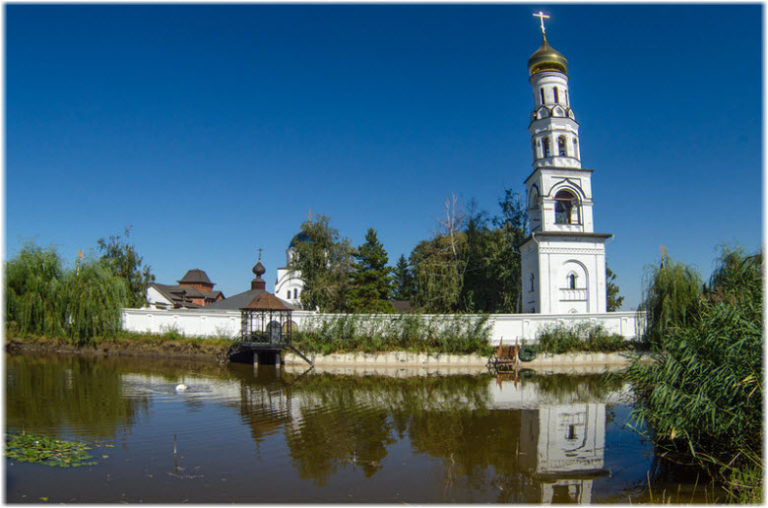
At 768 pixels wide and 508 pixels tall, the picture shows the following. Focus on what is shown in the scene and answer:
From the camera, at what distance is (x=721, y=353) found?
25.2 feet

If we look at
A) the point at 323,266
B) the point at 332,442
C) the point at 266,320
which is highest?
the point at 323,266

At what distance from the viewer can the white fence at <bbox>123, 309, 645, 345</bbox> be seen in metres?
23.5

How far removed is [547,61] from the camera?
2673 centimetres

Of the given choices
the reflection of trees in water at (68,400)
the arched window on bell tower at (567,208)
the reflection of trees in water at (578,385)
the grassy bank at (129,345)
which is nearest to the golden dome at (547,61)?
the arched window on bell tower at (567,208)

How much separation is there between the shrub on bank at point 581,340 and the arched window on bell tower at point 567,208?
5.84m

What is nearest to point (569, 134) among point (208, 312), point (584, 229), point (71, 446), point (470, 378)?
point (584, 229)

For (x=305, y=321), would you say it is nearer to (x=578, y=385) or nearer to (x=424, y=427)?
(x=578, y=385)

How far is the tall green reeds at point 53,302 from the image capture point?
929 inches

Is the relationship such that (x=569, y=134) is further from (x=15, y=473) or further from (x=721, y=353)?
(x=15, y=473)

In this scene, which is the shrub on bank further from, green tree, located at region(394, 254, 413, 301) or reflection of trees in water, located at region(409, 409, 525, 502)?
green tree, located at region(394, 254, 413, 301)

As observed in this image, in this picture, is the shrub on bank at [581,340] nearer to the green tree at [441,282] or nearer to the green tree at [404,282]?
the green tree at [441,282]

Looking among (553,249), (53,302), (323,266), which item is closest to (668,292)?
(553,249)

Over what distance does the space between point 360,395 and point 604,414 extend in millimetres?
6599

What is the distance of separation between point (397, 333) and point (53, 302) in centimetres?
1602
